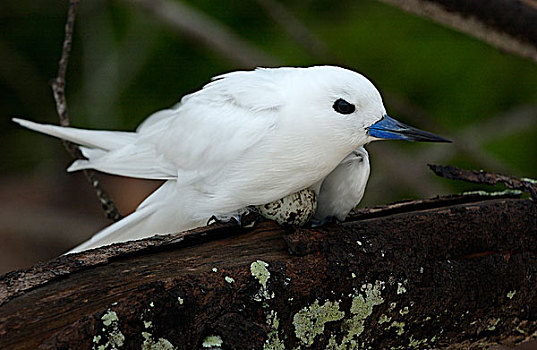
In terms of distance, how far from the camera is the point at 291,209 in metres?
1.43

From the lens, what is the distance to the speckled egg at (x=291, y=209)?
1431 mm

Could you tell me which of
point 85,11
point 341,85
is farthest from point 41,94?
point 341,85

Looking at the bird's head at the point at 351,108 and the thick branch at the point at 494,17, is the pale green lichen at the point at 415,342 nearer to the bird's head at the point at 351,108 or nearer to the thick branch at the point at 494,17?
the bird's head at the point at 351,108

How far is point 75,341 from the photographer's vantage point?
97cm

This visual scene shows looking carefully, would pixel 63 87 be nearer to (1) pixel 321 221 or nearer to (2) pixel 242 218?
(2) pixel 242 218

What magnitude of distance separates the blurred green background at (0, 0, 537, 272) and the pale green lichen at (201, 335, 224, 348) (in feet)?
6.02

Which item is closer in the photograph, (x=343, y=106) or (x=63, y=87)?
(x=343, y=106)

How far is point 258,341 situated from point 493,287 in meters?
0.55

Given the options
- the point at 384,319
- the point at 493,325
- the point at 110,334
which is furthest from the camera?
the point at 493,325

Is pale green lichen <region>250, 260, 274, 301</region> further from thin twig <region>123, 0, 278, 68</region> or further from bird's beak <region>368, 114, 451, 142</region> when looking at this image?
thin twig <region>123, 0, 278, 68</region>

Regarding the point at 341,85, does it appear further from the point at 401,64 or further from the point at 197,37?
the point at 401,64

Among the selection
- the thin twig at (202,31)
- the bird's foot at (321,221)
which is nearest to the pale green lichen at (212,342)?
the bird's foot at (321,221)

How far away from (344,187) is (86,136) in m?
0.66

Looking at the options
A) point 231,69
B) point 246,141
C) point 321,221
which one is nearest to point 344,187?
point 321,221
